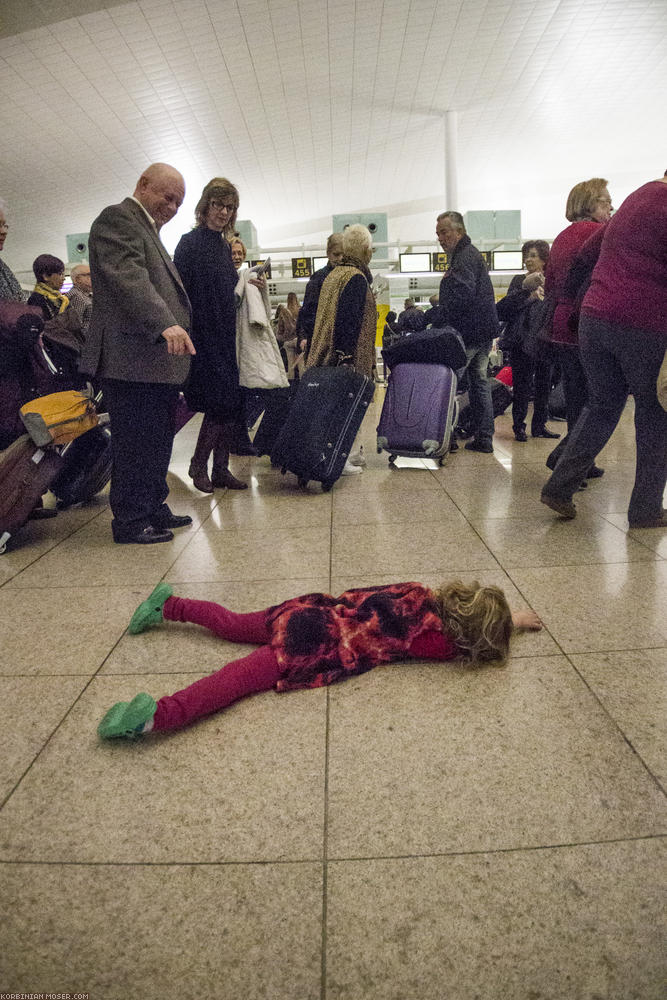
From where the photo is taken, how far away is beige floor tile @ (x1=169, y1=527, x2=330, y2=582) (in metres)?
2.92

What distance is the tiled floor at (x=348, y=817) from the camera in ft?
3.63

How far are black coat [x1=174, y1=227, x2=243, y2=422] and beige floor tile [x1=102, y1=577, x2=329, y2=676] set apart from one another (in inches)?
75.9

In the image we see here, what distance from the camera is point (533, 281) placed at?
18.7ft

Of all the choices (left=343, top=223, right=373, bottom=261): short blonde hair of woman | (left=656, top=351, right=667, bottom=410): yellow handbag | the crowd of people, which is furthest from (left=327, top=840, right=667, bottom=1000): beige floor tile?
(left=343, top=223, right=373, bottom=261): short blonde hair of woman

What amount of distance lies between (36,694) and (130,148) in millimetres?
20041

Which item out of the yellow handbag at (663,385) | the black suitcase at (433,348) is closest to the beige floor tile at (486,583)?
the yellow handbag at (663,385)

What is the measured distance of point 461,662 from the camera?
2068 mm

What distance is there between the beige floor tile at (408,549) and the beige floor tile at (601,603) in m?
0.29

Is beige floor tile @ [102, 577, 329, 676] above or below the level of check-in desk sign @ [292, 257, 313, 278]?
below

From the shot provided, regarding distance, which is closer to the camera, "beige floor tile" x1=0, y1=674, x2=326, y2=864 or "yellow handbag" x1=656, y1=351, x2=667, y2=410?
"beige floor tile" x1=0, y1=674, x2=326, y2=864

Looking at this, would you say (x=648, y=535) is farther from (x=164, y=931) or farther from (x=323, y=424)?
(x=164, y=931)

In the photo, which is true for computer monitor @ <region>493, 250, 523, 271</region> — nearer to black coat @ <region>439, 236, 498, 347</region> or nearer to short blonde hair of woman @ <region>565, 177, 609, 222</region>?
black coat @ <region>439, 236, 498, 347</region>

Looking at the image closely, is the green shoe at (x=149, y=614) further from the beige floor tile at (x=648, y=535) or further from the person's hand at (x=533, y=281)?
the person's hand at (x=533, y=281)

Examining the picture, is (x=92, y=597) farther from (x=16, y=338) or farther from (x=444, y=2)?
(x=444, y=2)
